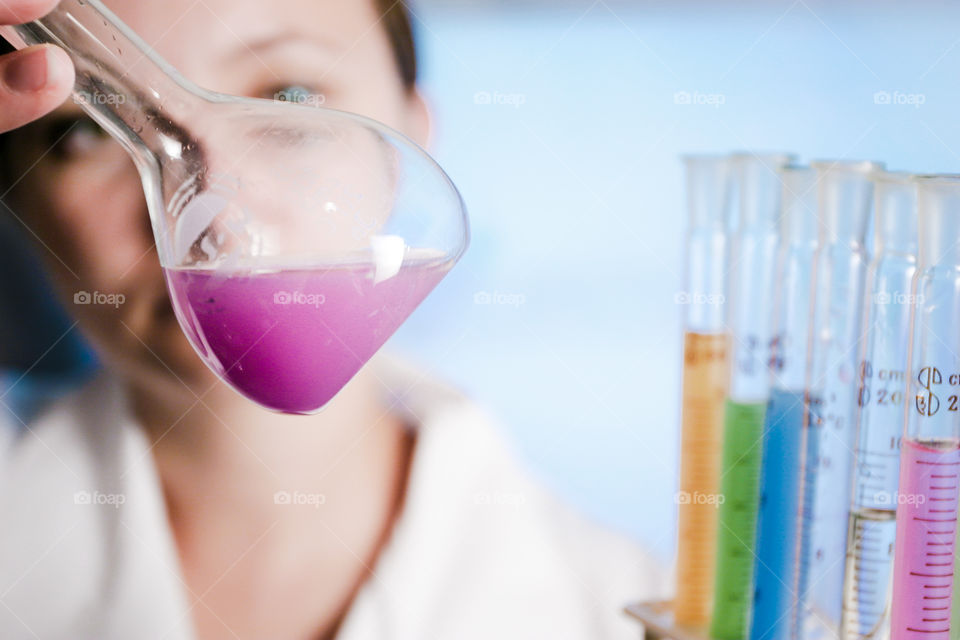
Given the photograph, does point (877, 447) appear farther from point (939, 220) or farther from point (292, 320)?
point (292, 320)

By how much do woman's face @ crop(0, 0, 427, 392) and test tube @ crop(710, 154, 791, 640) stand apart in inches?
12.8

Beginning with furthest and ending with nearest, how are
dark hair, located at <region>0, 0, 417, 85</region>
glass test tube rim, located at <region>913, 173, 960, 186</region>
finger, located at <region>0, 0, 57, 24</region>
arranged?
dark hair, located at <region>0, 0, 417, 85</region>, glass test tube rim, located at <region>913, 173, 960, 186</region>, finger, located at <region>0, 0, 57, 24</region>

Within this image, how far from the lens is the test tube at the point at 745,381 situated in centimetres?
79

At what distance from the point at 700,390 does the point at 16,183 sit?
26.4 inches

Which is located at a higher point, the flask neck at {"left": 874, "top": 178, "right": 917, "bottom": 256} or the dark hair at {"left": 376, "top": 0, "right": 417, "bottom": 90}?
the dark hair at {"left": 376, "top": 0, "right": 417, "bottom": 90}

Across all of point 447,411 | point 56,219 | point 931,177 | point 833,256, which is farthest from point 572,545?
point 56,219

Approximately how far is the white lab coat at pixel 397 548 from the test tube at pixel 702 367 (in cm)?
13

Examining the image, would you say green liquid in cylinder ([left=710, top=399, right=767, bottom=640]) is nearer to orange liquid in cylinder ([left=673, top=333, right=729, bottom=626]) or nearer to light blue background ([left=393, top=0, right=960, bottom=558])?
orange liquid in cylinder ([left=673, top=333, right=729, bottom=626])

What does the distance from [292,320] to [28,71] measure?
0.76ft

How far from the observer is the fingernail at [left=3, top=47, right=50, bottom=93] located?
0.59 metres

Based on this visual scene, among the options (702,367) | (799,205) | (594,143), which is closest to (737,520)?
(702,367)

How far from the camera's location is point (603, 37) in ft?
2.99

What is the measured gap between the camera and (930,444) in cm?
70

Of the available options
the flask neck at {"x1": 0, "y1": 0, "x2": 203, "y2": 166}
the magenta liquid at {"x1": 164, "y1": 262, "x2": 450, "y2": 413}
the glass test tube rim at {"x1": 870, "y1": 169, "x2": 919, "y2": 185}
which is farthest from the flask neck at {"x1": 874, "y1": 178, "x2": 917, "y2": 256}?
the flask neck at {"x1": 0, "y1": 0, "x2": 203, "y2": 166}
